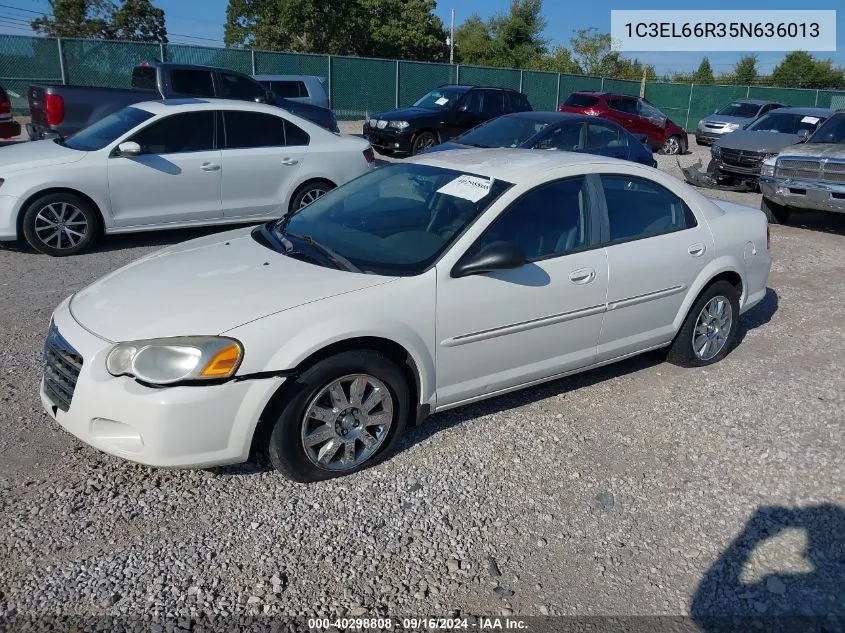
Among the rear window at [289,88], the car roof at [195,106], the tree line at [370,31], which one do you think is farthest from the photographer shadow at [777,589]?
the tree line at [370,31]

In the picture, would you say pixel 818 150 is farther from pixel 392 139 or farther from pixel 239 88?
pixel 239 88

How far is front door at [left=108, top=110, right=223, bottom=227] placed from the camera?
748cm

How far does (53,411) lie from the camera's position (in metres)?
3.50

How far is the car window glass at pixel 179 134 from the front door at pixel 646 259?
4.90m

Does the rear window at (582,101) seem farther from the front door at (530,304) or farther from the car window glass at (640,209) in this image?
the front door at (530,304)

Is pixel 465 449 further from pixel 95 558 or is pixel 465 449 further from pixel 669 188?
pixel 669 188

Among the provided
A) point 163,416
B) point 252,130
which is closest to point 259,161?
point 252,130

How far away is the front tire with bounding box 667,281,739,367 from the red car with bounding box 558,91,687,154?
1653 centimetres

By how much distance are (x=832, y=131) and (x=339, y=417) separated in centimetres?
1037

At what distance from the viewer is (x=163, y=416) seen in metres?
3.14

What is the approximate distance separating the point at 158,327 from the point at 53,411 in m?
0.72

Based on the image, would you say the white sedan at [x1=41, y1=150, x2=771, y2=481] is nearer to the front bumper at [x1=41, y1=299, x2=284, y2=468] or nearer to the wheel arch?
the front bumper at [x1=41, y1=299, x2=284, y2=468]

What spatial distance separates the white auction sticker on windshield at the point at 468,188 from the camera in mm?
4176

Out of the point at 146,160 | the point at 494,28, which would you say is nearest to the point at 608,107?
the point at 146,160
